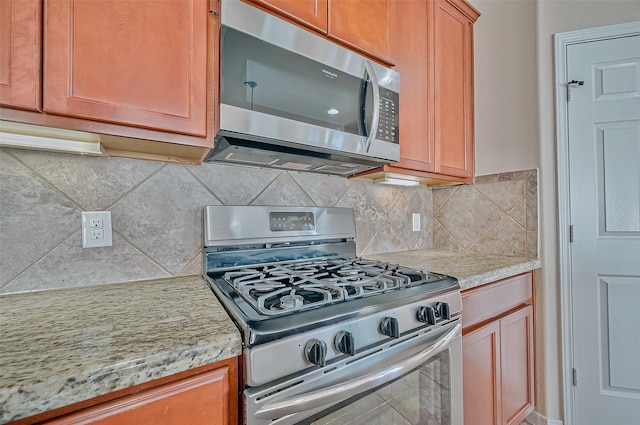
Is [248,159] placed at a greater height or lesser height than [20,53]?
lesser

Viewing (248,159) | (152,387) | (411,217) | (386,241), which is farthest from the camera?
(411,217)

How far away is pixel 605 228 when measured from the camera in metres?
1.49

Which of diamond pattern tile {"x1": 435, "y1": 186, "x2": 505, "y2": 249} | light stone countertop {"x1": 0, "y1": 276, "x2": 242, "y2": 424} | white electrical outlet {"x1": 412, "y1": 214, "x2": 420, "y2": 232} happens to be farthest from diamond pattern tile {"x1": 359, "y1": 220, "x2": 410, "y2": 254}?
light stone countertop {"x1": 0, "y1": 276, "x2": 242, "y2": 424}

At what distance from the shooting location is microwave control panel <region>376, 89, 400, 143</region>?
1301mm

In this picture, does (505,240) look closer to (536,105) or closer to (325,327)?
(536,105)

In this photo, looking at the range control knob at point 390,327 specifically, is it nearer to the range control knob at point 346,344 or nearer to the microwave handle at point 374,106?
the range control knob at point 346,344

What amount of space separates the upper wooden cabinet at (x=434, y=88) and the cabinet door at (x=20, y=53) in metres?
1.24

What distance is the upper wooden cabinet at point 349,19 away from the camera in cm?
109

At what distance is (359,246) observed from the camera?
5.49 ft

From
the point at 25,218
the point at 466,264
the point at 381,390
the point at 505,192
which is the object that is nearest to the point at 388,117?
the point at 466,264

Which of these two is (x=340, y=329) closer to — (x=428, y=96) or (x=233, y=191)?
(x=233, y=191)

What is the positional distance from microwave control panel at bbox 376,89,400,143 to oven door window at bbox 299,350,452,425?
90cm

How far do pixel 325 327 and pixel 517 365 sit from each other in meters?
1.32

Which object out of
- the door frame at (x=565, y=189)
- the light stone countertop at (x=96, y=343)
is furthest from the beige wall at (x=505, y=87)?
the light stone countertop at (x=96, y=343)
